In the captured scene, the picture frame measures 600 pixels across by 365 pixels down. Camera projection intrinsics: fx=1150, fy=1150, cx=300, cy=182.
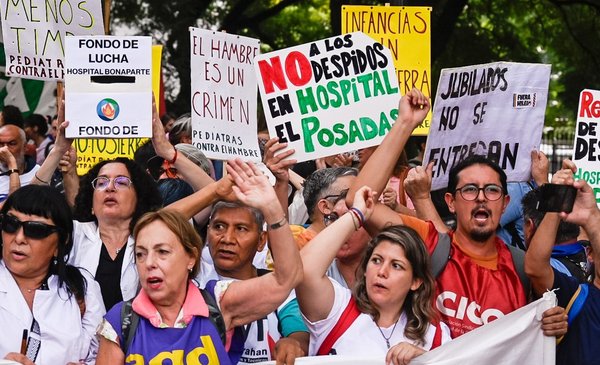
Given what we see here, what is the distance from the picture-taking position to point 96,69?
6.27 m

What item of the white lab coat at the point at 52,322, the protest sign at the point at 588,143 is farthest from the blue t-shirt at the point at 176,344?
the protest sign at the point at 588,143

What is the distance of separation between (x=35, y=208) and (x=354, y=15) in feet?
12.3

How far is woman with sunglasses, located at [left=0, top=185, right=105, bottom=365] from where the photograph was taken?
14.9 ft

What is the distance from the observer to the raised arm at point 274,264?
4383 mm

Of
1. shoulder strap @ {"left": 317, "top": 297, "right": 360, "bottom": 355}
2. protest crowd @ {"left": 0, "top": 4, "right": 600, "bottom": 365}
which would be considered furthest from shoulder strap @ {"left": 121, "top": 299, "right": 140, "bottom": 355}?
shoulder strap @ {"left": 317, "top": 297, "right": 360, "bottom": 355}

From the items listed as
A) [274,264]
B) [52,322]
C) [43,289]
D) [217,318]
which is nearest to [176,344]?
[217,318]

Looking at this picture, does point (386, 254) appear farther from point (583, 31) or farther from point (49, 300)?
point (583, 31)

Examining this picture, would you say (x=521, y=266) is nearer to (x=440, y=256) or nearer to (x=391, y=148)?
(x=440, y=256)

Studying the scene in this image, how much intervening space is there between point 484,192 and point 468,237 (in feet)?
0.73

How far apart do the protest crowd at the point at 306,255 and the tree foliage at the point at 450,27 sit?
28.1 ft

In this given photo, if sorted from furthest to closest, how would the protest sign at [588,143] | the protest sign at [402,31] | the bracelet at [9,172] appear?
the protest sign at [402,31] < the bracelet at [9,172] < the protest sign at [588,143]

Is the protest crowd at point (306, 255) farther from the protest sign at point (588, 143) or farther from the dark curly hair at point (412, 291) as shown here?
the protest sign at point (588, 143)

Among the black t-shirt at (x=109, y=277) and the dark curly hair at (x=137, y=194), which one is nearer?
the black t-shirt at (x=109, y=277)

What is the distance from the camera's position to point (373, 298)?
4.74 metres
